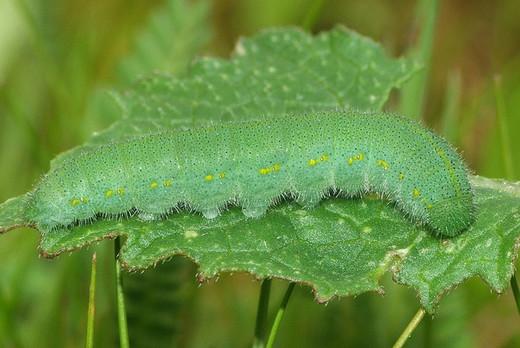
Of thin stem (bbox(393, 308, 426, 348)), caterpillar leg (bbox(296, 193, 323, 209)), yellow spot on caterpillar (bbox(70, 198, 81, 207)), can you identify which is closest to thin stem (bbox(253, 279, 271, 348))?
caterpillar leg (bbox(296, 193, 323, 209))

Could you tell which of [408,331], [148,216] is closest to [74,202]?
[148,216]

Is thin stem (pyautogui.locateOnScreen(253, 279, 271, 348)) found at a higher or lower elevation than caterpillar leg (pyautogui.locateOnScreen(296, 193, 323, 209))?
lower

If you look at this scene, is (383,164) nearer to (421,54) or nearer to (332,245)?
(332,245)

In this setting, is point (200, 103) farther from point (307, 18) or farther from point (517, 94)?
point (517, 94)

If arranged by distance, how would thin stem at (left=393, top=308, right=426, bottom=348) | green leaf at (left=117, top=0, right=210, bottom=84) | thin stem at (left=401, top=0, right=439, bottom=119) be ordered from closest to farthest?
thin stem at (left=393, top=308, right=426, bottom=348) → thin stem at (left=401, top=0, right=439, bottom=119) → green leaf at (left=117, top=0, right=210, bottom=84)

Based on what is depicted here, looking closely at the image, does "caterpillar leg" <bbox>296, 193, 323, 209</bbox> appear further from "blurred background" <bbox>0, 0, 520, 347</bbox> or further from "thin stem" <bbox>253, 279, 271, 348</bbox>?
"blurred background" <bbox>0, 0, 520, 347</bbox>

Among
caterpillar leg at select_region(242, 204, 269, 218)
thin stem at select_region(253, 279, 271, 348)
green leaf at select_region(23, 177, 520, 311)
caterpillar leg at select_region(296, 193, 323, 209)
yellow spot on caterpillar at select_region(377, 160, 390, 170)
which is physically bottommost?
thin stem at select_region(253, 279, 271, 348)

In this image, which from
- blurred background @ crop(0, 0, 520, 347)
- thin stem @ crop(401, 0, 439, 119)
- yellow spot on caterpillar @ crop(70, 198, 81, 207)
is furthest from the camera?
thin stem @ crop(401, 0, 439, 119)
